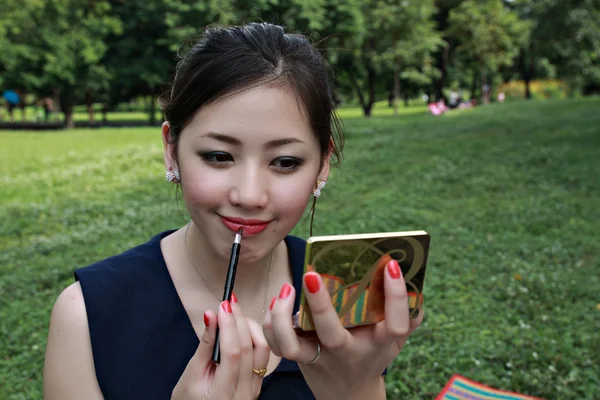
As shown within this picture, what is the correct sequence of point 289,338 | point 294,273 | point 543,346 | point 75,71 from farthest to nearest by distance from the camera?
point 75,71 < point 543,346 < point 294,273 < point 289,338

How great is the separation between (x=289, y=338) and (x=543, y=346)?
2717mm

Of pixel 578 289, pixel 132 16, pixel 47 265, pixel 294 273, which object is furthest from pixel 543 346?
pixel 132 16

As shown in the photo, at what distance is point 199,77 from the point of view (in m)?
1.52

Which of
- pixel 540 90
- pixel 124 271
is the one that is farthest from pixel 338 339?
pixel 540 90

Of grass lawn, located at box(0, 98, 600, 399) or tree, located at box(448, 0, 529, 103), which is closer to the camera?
grass lawn, located at box(0, 98, 600, 399)

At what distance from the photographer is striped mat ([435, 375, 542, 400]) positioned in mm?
2830

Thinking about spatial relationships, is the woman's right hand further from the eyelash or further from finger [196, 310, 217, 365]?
the eyelash

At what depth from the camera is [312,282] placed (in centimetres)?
102

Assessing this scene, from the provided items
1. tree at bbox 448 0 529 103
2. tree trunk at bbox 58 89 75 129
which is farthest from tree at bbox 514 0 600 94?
tree trunk at bbox 58 89 75 129

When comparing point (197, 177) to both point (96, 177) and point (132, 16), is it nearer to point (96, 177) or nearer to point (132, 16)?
point (96, 177)

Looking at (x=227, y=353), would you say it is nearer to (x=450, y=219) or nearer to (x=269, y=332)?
(x=269, y=332)

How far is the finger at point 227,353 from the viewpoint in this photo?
112 centimetres

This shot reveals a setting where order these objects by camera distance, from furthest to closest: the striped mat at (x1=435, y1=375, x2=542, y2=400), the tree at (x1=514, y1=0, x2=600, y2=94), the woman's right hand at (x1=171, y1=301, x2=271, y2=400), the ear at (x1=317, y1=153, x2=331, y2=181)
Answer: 1. the tree at (x1=514, y1=0, x2=600, y2=94)
2. the striped mat at (x1=435, y1=375, x2=542, y2=400)
3. the ear at (x1=317, y1=153, x2=331, y2=181)
4. the woman's right hand at (x1=171, y1=301, x2=271, y2=400)

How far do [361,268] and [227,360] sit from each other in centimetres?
32
